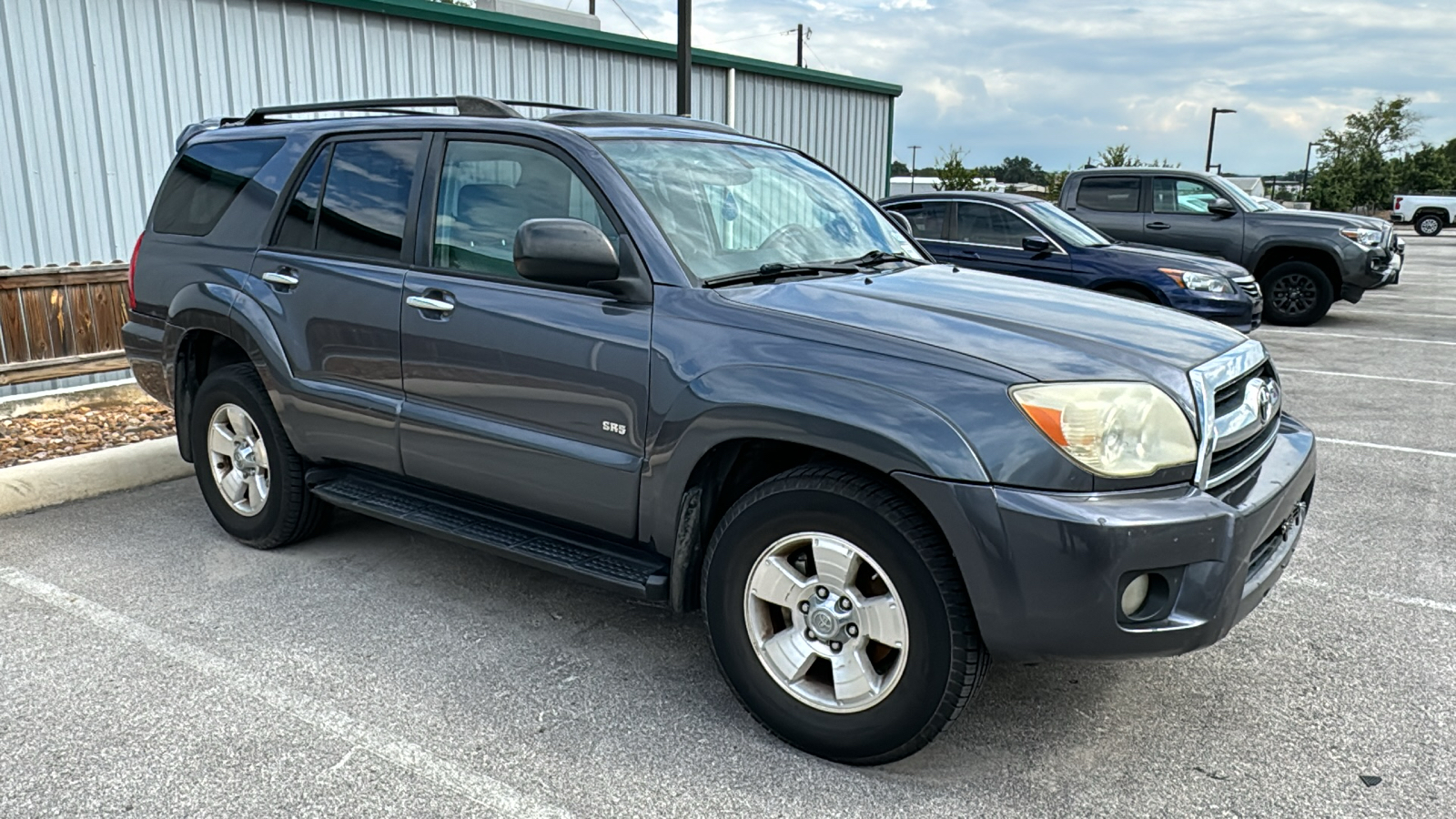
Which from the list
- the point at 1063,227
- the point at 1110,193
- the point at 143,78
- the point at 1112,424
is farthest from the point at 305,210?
the point at 1110,193

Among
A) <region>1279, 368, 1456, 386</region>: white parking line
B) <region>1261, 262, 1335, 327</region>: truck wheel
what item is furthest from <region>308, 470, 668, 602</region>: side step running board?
<region>1261, 262, 1335, 327</region>: truck wheel

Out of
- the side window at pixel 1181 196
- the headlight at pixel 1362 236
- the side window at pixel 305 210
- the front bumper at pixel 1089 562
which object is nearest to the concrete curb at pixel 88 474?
the side window at pixel 305 210

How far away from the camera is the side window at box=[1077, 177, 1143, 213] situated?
13242 millimetres

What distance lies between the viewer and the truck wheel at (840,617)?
274cm

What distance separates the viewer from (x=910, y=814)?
2.74 meters

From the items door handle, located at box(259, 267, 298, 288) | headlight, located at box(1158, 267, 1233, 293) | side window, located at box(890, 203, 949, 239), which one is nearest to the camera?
door handle, located at box(259, 267, 298, 288)

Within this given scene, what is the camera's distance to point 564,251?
3213 mm

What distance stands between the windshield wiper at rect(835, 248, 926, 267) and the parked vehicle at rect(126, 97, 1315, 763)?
0.07 feet

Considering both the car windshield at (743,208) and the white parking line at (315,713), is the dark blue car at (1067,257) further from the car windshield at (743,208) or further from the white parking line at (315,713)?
the white parking line at (315,713)

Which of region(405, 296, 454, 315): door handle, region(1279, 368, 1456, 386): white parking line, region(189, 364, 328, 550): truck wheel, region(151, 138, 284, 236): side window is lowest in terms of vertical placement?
region(1279, 368, 1456, 386): white parking line

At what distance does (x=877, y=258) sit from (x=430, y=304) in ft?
5.45

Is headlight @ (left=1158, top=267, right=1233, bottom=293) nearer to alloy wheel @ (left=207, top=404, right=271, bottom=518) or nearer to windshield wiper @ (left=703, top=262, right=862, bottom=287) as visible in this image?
windshield wiper @ (left=703, top=262, right=862, bottom=287)

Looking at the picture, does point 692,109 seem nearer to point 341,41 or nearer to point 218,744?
point 341,41

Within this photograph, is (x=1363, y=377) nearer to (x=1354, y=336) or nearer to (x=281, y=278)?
(x=1354, y=336)
